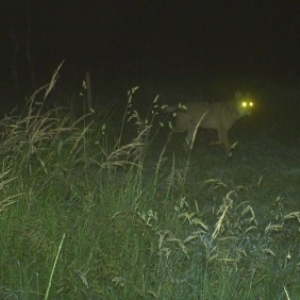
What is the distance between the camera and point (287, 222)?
7.22m

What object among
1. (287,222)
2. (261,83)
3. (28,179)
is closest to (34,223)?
(28,179)

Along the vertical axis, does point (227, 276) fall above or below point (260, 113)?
above

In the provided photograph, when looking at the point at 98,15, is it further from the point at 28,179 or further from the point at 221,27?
the point at 28,179

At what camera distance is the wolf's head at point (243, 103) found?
11.4 metres

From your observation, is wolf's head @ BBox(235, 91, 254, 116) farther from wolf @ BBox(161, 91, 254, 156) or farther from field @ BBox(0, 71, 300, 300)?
field @ BBox(0, 71, 300, 300)

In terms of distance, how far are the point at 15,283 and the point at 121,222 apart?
85cm

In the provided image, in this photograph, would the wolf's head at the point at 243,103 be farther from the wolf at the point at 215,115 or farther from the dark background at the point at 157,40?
the dark background at the point at 157,40

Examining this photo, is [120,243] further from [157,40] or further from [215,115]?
[157,40]

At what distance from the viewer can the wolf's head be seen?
11383mm

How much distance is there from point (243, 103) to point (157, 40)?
1505 centimetres

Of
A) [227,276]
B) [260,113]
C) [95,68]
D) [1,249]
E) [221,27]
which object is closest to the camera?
[227,276]

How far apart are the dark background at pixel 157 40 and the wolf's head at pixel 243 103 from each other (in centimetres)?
981

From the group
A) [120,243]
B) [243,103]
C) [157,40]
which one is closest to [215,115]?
[243,103]

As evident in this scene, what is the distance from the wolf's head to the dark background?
386 inches
